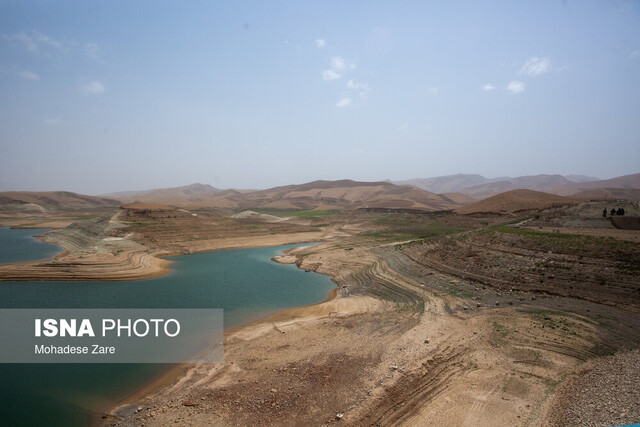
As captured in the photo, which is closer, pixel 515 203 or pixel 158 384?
pixel 158 384

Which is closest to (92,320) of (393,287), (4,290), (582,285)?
(4,290)

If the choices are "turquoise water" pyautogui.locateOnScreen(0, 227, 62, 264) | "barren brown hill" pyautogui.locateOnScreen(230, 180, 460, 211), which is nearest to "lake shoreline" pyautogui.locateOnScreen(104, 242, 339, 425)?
"turquoise water" pyautogui.locateOnScreen(0, 227, 62, 264)

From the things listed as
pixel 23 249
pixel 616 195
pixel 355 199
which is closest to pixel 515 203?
pixel 616 195

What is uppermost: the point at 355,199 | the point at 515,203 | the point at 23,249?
the point at 355,199

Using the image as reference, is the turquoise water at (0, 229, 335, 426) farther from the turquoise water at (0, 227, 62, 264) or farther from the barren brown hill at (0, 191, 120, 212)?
the barren brown hill at (0, 191, 120, 212)

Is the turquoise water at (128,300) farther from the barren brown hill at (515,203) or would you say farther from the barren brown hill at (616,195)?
the barren brown hill at (616,195)

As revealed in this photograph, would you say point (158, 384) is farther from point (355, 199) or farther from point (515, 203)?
point (355, 199)
